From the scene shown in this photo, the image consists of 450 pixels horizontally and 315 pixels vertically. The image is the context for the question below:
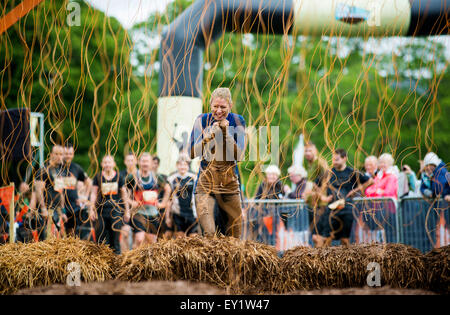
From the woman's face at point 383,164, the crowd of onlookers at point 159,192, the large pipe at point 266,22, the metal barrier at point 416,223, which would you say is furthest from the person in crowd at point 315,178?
the large pipe at point 266,22

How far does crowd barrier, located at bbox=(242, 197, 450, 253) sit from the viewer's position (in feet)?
28.6

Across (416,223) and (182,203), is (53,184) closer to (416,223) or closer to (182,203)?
(182,203)

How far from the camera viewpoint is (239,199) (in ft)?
18.8

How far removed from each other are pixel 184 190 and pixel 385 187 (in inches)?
136

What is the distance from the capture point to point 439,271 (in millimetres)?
4840

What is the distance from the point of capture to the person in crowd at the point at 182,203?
895 centimetres

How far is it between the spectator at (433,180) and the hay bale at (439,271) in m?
3.30

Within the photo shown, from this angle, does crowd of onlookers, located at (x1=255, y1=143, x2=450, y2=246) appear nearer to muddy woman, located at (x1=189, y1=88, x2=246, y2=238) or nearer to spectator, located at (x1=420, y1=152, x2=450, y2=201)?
spectator, located at (x1=420, y1=152, x2=450, y2=201)

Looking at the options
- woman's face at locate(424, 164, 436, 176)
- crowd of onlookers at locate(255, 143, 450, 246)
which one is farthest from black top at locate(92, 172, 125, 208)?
woman's face at locate(424, 164, 436, 176)

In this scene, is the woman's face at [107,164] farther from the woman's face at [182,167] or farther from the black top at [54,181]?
the woman's face at [182,167]

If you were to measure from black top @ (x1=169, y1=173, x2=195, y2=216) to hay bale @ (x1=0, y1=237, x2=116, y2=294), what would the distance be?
3.55 meters

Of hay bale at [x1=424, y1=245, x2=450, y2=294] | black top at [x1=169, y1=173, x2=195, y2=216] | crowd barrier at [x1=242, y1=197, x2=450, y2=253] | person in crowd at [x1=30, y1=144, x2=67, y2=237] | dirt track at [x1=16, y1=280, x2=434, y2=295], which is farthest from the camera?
black top at [x1=169, y1=173, x2=195, y2=216]

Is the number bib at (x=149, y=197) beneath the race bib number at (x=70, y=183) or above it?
beneath

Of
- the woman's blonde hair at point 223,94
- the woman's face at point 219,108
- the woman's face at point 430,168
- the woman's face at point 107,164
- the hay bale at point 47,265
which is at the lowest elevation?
the hay bale at point 47,265
